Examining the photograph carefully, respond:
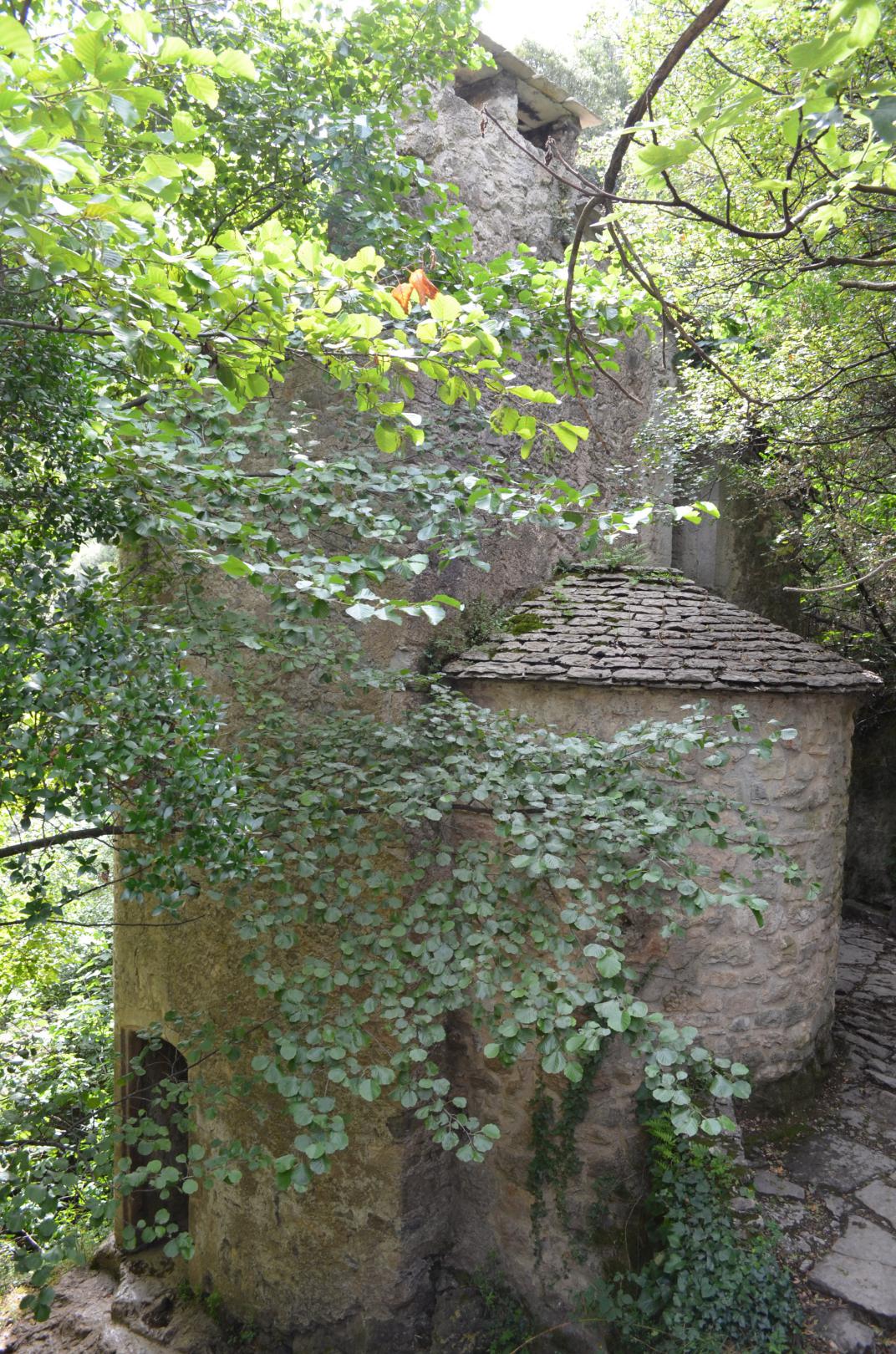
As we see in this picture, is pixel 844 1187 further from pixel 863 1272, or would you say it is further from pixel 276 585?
pixel 276 585

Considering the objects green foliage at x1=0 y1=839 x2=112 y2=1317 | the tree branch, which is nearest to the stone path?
green foliage at x1=0 y1=839 x2=112 y2=1317

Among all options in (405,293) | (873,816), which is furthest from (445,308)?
(873,816)

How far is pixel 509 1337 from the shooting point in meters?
4.71

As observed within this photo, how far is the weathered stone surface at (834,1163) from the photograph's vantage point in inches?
179

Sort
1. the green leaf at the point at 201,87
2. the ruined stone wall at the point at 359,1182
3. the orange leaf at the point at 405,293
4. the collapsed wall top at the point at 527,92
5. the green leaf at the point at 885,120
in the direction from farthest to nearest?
the collapsed wall top at the point at 527,92 → the ruined stone wall at the point at 359,1182 → the orange leaf at the point at 405,293 → the green leaf at the point at 201,87 → the green leaf at the point at 885,120

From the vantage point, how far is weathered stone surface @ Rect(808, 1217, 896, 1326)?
3832 mm

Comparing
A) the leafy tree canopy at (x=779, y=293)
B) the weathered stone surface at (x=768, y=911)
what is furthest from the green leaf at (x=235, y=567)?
the leafy tree canopy at (x=779, y=293)

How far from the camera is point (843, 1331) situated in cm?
373

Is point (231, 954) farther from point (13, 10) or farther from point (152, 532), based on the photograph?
point (13, 10)

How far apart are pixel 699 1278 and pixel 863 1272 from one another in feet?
2.54

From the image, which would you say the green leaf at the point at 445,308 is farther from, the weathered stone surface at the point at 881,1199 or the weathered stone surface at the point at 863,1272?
the weathered stone surface at the point at 881,1199

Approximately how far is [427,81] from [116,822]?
183 inches

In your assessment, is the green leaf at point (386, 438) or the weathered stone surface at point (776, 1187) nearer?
the green leaf at point (386, 438)

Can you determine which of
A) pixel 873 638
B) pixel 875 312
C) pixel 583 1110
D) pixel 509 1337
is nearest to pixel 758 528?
pixel 873 638
